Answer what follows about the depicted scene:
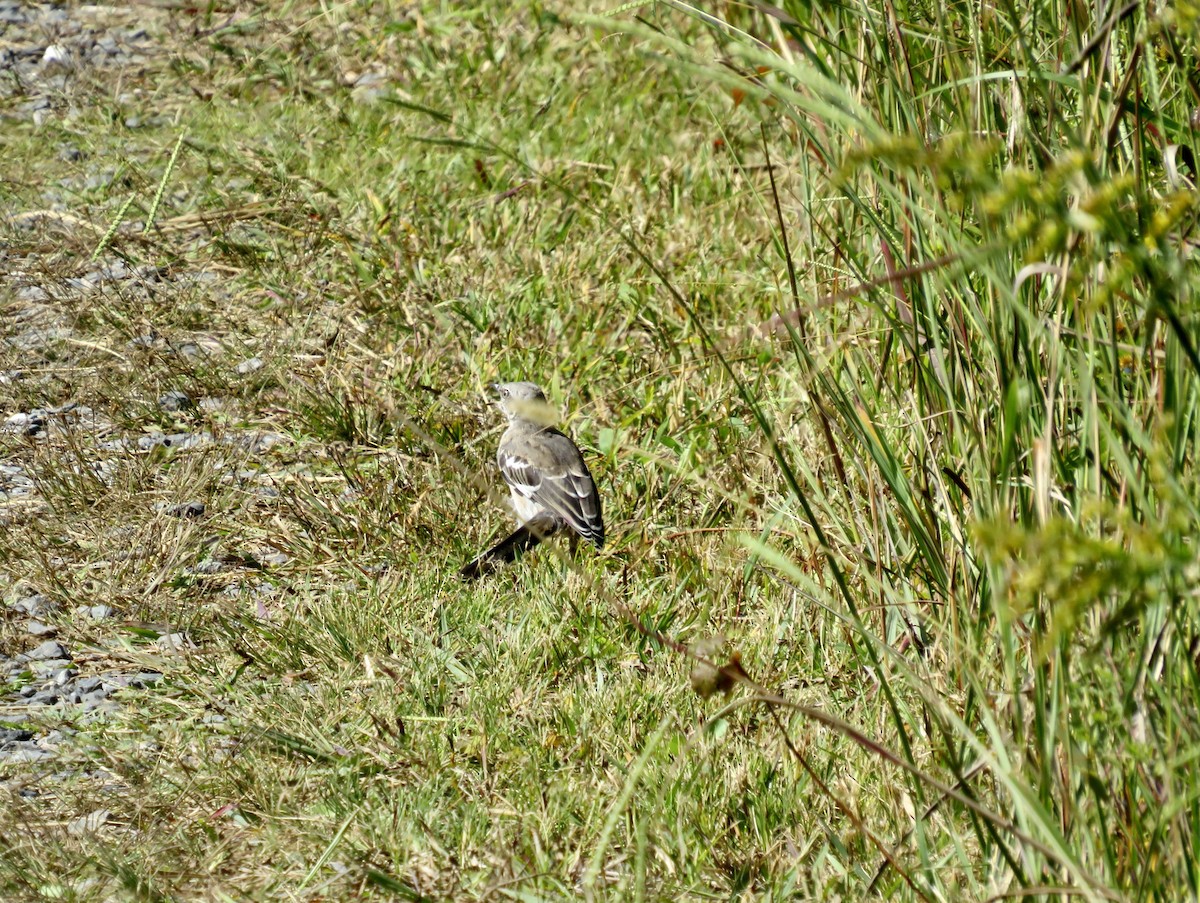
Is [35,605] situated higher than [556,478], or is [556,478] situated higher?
[556,478]

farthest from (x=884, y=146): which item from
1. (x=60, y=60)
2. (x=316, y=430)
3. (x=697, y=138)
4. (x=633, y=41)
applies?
(x=60, y=60)

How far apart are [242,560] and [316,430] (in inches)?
30.2

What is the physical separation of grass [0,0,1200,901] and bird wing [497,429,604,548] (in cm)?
11

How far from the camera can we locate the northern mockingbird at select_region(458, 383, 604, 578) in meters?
4.96

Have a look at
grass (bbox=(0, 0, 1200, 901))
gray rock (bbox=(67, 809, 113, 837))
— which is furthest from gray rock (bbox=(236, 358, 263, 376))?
gray rock (bbox=(67, 809, 113, 837))

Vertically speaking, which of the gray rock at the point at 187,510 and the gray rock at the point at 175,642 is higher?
the gray rock at the point at 175,642

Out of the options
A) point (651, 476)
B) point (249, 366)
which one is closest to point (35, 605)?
point (249, 366)

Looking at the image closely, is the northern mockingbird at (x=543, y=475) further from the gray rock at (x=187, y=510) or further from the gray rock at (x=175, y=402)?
the gray rock at (x=175, y=402)

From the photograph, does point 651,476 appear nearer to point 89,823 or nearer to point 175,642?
point 175,642

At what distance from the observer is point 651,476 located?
5.06m

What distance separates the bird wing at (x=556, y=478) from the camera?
496 centimetres

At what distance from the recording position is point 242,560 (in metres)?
4.69

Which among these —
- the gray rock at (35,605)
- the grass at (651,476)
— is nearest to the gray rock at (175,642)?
the grass at (651,476)

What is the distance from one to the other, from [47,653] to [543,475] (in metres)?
1.78
